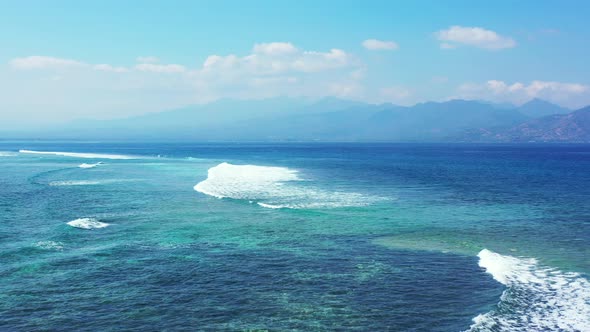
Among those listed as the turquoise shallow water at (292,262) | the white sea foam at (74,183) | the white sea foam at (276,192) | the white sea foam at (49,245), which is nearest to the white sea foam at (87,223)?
the turquoise shallow water at (292,262)

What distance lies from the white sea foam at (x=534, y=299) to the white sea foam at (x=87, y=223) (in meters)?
28.8

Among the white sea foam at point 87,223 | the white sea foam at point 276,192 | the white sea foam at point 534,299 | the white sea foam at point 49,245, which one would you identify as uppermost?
the white sea foam at point 276,192

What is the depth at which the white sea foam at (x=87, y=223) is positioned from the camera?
3941 centimetres

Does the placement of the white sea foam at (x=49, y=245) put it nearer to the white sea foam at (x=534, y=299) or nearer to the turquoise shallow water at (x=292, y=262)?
the turquoise shallow water at (x=292, y=262)

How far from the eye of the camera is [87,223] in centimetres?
4041

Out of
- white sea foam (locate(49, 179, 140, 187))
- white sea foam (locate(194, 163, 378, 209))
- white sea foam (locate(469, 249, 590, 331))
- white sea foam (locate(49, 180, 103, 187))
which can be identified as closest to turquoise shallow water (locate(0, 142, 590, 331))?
white sea foam (locate(469, 249, 590, 331))

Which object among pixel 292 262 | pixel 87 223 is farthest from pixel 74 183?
pixel 292 262

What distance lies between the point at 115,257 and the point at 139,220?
39.6ft

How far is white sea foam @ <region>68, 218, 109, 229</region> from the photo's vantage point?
39406 millimetres

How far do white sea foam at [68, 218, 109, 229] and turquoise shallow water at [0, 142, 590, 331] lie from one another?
6.1 inches

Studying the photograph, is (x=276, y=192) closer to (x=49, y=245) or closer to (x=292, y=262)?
(x=49, y=245)

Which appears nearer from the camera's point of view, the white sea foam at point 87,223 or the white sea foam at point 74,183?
the white sea foam at point 87,223

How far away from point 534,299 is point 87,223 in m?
32.9

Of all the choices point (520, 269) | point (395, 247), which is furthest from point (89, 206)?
point (520, 269)
